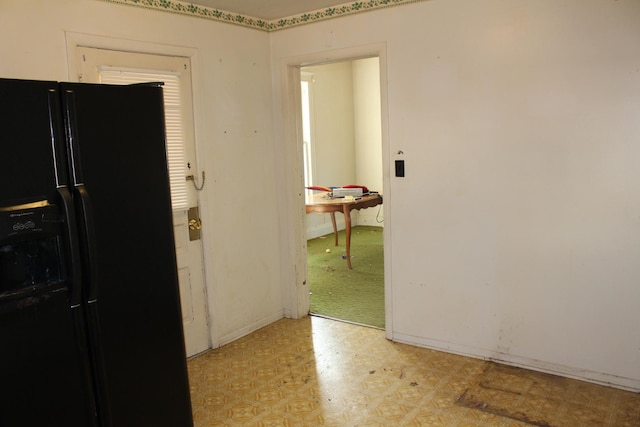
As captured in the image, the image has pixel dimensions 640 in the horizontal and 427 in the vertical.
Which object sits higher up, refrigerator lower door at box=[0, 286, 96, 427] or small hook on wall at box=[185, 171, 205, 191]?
small hook on wall at box=[185, 171, 205, 191]

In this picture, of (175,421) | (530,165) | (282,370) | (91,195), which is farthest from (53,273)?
(530,165)

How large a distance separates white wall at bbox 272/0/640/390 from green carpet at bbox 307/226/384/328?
24.9 inches

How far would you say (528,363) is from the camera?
3027 mm

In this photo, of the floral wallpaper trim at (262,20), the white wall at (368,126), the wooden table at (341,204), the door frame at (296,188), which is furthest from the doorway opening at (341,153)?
the floral wallpaper trim at (262,20)

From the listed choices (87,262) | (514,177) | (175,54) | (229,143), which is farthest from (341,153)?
(87,262)

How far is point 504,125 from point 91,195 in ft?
7.15

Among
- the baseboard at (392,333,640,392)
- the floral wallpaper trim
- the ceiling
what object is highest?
the ceiling

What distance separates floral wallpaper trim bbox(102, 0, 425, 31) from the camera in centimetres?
304

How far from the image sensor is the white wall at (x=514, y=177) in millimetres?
2656

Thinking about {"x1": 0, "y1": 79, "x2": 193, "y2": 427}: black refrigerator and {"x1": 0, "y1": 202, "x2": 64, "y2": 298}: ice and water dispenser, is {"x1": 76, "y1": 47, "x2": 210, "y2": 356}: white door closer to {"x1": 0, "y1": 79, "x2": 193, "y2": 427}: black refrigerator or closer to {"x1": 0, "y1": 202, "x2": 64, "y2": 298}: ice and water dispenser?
{"x1": 0, "y1": 79, "x2": 193, "y2": 427}: black refrigerator

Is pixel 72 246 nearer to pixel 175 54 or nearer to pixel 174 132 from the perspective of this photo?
pixel 174 132

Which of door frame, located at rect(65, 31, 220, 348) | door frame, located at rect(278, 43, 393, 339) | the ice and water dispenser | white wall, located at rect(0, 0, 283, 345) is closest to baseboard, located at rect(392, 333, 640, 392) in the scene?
door frame, located at rect(278, 43, 393, 339)

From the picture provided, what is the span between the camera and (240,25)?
353 cm

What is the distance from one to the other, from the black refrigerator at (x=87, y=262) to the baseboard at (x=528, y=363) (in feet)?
5.38
